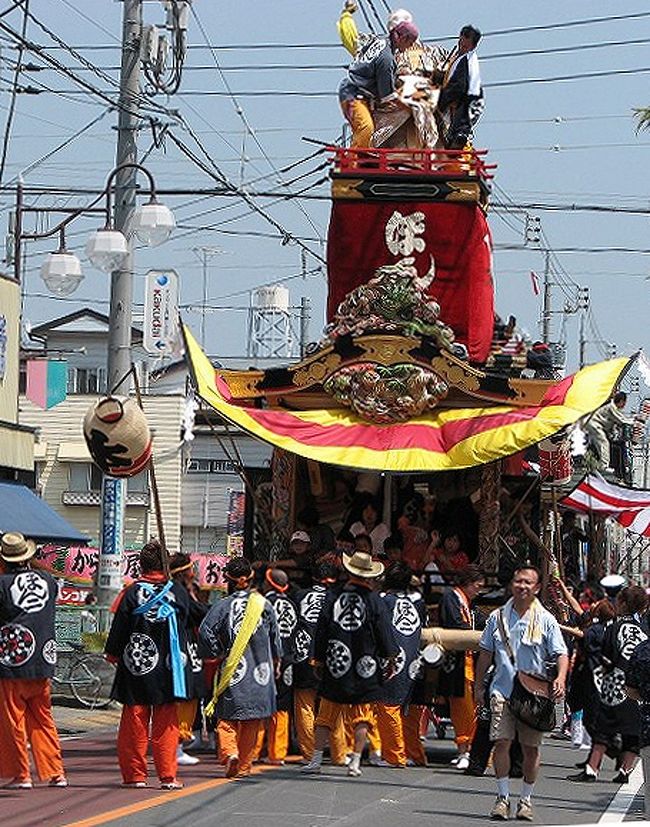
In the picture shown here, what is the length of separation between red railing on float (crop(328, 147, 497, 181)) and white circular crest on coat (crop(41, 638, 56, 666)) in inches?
316

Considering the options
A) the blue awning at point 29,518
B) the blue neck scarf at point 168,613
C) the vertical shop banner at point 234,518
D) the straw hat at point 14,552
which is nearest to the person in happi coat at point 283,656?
the blue neck scarf at point 168,613

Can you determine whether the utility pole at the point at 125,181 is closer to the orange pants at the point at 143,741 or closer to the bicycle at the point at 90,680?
the bicycle at the point at 90,680

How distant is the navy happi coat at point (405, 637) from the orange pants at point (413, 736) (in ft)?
1.54

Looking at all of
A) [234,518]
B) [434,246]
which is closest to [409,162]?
[434,246]

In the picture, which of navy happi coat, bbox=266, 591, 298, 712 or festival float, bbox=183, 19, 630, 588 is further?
festival float, bbox=183, 19, 630, 588

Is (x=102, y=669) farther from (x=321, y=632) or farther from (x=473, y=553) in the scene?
(x=321, y=632)

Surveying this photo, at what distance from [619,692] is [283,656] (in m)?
2.88

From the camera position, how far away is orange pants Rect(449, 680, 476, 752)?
52.2ft

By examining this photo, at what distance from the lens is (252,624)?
13.9m

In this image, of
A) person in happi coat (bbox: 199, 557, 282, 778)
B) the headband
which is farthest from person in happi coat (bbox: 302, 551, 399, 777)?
person in happi coat (bbox: 199, 557, 282, 778)

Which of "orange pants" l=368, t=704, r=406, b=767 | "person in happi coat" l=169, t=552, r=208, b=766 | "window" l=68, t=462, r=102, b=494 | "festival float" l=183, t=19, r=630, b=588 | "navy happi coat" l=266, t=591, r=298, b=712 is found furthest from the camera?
"window" l=68, t=462, r=102, b=494

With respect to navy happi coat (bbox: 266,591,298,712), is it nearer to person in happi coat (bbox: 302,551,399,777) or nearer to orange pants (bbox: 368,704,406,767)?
person in happi coat (bbox: 302,551,399,777)

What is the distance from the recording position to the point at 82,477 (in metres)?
48.4

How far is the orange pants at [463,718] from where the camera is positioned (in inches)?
627
